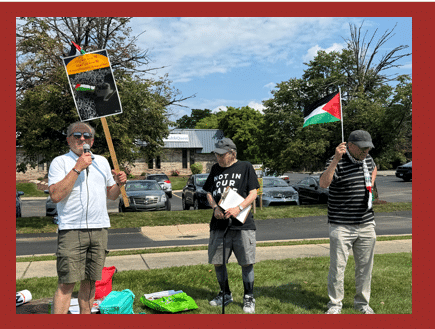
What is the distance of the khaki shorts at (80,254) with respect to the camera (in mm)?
3578

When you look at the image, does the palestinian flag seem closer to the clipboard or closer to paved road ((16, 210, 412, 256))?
the clipboard

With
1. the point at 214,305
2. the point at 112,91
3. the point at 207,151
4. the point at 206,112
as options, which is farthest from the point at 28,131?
the point at 206,112

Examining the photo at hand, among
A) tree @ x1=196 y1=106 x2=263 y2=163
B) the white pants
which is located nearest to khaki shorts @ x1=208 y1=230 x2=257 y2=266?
the white pants

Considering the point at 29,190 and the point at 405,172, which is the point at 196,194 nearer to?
the point at 29,190

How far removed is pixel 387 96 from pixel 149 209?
37.2 feet

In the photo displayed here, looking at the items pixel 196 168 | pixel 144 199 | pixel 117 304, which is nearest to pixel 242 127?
pixel 196 168

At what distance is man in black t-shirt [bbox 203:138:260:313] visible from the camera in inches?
179

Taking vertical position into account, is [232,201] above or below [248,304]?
above

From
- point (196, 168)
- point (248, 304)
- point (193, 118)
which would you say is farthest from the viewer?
point (193, 118)

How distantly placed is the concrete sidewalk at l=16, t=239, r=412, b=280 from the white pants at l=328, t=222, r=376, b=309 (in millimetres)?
3076

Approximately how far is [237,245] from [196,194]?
40.8 ft

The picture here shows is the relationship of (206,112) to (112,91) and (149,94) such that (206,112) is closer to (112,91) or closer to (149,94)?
(149,94)

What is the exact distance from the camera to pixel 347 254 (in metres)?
4.48

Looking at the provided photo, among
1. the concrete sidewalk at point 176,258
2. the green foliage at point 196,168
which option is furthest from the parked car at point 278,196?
the green foliage at point 196,168
